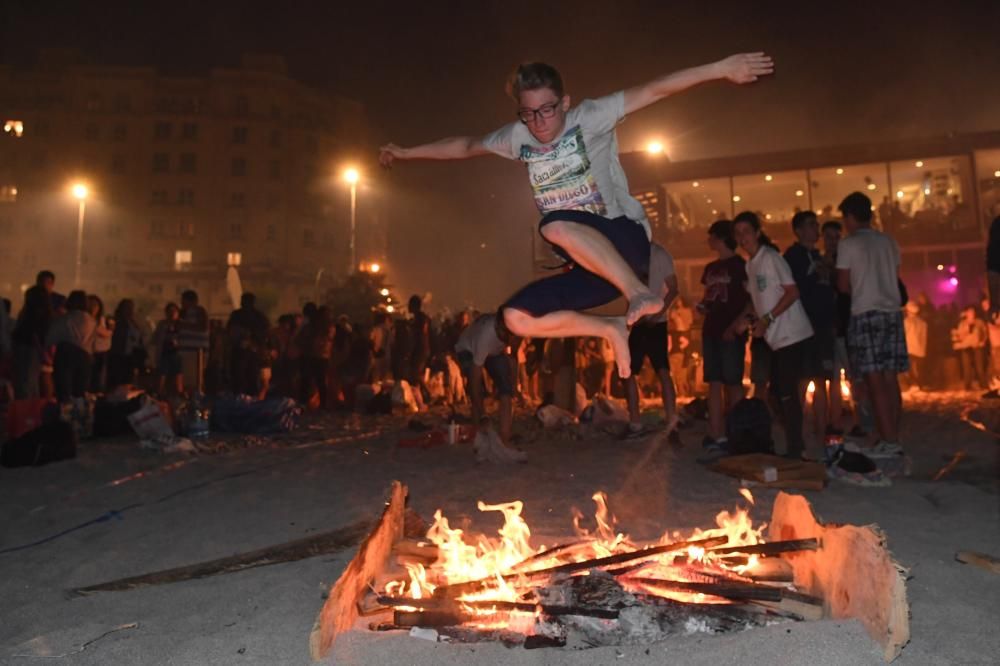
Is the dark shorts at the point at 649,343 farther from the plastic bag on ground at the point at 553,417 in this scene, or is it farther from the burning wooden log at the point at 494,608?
the burning wooden log at the point at 494,608

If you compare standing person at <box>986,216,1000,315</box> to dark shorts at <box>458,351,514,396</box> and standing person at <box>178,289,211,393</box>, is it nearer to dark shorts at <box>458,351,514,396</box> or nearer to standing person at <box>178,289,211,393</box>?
dark shorts at <box>458,351,514,396</box>

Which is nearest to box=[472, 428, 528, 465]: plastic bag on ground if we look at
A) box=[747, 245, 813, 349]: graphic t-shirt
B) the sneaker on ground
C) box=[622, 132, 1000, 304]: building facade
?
box=[747, 245, 813, 349]: graphic t-shirt

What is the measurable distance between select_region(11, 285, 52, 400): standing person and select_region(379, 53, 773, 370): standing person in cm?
696

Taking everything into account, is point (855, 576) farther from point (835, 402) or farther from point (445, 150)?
point (835, 402)

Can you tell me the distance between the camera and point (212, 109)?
175 ft

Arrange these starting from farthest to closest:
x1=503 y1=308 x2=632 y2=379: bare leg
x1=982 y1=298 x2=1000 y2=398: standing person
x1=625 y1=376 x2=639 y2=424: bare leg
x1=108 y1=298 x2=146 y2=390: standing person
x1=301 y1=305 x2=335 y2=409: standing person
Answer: x1=301 y1=305 x2=335 y2=409: standing person
x1=982 y1=298 x2=1000 y2=398: standing person
x1=108 y1=298 x2=146 y2=390: standing person
x1=625 y1=376 x2=639 y2=424: bare leg
x1=503 y1=308 x2=632 y2=379: bare leg

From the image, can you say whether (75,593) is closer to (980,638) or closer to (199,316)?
(980,638)

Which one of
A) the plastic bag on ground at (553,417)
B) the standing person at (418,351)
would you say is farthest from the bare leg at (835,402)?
the standing person at (418,351)

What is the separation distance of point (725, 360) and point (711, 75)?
342 cm

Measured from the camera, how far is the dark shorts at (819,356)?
19.2 ft

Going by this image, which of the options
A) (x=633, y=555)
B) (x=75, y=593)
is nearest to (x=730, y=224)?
(x=633, y=555)

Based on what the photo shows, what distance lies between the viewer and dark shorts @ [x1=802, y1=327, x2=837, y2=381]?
584cm

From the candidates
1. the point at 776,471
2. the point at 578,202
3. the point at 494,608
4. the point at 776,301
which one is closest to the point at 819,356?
the point at 776,301

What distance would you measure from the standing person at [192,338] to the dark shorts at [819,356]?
8309 mm
